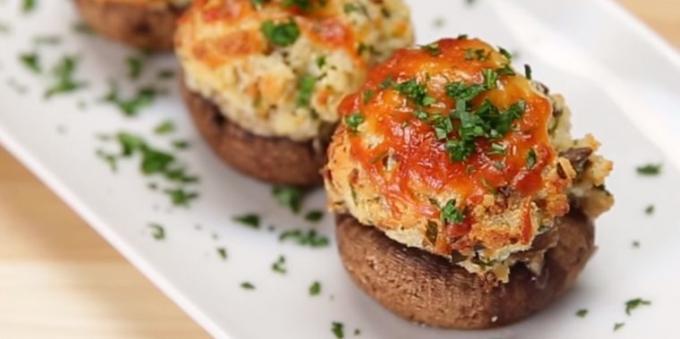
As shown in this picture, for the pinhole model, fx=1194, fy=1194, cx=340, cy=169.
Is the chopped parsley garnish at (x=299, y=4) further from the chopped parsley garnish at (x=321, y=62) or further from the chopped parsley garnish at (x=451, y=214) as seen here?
the chopped parsley garnish at (x=451, y=214)

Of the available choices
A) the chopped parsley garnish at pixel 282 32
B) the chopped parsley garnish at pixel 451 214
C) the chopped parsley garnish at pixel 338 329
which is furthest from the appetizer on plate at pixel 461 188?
the chopped parsley garnish at pixel 282 32

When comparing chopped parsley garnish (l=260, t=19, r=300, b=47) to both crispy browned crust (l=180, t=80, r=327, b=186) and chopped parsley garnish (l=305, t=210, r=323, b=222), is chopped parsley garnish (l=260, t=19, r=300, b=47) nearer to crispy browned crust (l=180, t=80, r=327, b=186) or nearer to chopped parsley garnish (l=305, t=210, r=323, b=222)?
crispy browned crust (l=180, t=80, r=327, b=186)

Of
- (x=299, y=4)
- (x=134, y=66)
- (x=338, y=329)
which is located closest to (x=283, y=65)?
(x=299, y=4)

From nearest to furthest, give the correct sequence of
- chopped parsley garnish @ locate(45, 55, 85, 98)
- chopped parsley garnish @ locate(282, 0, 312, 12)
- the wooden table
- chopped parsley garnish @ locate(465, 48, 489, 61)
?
chopped parsley garnish @ locate(465, 48, 489, 61), the wooden table, chopped parsley garnish @ locate(282, 0, 312, 12), chopped parsley garnish @ locate(45, 55, 85, 98)

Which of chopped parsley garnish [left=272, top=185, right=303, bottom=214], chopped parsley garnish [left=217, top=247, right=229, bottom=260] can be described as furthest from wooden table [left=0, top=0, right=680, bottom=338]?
chopped parsley garnish [left=272, top=185, right=303, bottom=214]

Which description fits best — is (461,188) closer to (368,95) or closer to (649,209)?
(368,95)

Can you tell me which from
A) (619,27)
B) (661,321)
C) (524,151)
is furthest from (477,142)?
(619,27)

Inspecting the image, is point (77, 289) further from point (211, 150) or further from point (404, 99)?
point (404, 99)
